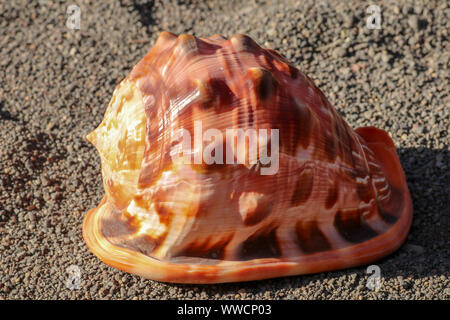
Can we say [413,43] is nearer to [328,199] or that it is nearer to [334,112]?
[334,112]

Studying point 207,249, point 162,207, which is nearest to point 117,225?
point 162,207

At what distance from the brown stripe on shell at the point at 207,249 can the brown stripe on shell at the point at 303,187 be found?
0.33 metres

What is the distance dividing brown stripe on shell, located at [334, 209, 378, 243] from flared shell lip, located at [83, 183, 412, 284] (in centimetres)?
3

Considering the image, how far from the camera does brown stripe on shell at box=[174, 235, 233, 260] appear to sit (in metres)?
2.70

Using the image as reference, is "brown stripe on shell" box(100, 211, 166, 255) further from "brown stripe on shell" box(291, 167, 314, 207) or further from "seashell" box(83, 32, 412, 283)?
"brown stripe on shell" box(291, 167, 314, 207)

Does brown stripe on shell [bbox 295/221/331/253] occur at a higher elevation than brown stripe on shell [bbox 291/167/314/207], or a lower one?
lower

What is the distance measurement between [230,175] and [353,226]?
2.33 feet

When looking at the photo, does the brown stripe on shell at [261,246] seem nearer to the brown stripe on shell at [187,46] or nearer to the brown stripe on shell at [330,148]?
the brown stripe on shell at [330,148]

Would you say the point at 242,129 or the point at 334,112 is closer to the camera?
the point at 242,129

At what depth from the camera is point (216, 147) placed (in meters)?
2.54

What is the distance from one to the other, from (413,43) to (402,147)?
2.99 feet

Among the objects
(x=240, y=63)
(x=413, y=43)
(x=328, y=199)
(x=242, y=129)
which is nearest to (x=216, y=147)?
(x=242, y=129)

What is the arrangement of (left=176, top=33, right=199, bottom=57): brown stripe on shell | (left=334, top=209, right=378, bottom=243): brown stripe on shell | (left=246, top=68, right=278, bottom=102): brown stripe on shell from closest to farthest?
(left=246, top=68, right=278, bottom=102): brown stripe on shell < (left=176, top=33, right=199, bottom=57): brown stripe on shell < (left=334, top=209, right=378, bottom=243): brown stripe on shell

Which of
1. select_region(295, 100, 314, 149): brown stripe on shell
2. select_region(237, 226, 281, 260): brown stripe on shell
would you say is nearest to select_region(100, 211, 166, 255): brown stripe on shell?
select_region(237, 226, 281, 260): brown stripe on shell
